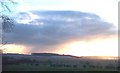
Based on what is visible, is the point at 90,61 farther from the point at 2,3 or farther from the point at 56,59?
the point at 2,3

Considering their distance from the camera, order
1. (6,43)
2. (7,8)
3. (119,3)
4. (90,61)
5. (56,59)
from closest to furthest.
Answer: (7,8)
(6,43)
(119,3)
(90,61)
(56,59)

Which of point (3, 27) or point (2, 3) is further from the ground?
point (2, 3)

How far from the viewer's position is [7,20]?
64.5ft

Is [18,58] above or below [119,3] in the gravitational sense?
below

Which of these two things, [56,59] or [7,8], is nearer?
[7,8]

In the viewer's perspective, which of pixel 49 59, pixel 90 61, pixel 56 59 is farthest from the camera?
pixel 49 59

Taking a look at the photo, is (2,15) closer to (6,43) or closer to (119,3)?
(6,43)

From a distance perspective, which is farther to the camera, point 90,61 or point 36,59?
point 36,59

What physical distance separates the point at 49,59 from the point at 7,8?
63364mm

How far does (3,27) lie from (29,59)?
6029 centimetres

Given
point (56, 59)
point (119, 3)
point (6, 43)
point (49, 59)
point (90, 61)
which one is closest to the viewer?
point (6, 43)

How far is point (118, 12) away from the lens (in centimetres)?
2762

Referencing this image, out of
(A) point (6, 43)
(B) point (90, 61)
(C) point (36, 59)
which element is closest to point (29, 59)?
(C) point (36, 59)

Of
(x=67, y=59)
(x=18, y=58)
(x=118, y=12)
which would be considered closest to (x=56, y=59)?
(x=67, y=59)
